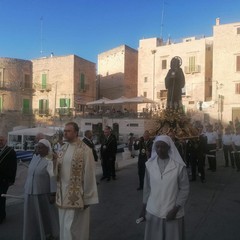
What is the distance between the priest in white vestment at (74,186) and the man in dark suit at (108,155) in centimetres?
675

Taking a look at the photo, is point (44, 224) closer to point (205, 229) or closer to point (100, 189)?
point (205, 229)

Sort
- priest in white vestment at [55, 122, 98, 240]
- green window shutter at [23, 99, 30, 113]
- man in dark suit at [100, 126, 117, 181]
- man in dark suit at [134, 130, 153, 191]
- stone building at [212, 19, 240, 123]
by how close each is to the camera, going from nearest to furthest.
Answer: priest in white vestment at [55, 122, 98, 240], man in dark suit at [134, 130, 153, 191], man in dark suit at [100, 126, 117, 181], stone building at [212, 19, 240, 123], green window shutter at [23, 99, 30, 113]

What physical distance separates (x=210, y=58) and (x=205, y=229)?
33.8 meters

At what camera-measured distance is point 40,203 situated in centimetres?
521

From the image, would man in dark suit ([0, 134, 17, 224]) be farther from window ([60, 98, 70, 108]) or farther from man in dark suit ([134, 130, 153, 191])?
window ([60, 98, 70, 108])

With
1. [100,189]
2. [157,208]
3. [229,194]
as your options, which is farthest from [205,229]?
[100,189]

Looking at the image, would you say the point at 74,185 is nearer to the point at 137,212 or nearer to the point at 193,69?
the point at 137,212

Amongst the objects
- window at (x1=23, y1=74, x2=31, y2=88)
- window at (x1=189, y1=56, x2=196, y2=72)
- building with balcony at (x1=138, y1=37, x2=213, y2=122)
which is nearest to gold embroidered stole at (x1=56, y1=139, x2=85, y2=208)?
building with balcony at (x1=138, y1=37, x2=213, y2=122)

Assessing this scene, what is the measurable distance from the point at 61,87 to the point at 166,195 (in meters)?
40.2

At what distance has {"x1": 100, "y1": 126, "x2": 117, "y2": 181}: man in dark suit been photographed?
11.4 m

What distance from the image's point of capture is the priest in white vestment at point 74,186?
174 inches

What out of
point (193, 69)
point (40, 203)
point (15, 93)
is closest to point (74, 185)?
point (40, 203)

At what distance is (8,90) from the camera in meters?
43.2

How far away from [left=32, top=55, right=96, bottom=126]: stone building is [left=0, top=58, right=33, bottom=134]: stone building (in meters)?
0.87
